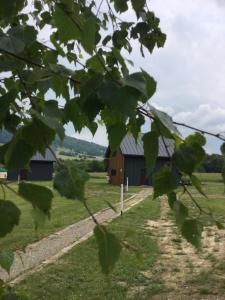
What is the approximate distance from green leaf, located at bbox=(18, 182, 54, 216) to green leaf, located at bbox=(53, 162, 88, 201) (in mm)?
33

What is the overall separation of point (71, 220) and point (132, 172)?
26786 millimetres

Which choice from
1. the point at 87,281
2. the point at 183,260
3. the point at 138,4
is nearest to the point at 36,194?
the point at 138,4

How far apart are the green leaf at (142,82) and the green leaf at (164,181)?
219mm

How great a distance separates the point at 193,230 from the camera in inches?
51.4

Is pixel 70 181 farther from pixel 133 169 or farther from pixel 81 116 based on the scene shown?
pixel 133 169

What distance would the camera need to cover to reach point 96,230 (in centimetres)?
95

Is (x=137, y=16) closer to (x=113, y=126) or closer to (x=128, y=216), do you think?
(x=113, y=126)

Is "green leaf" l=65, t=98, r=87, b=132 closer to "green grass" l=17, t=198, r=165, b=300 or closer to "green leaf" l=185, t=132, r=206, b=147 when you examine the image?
"green leaf" l=185, t=132, r=206, b=147

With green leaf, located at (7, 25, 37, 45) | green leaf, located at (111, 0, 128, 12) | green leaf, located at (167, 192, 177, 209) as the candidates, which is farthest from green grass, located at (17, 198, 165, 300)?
green leaf, located at (7, 25, 37, 45)

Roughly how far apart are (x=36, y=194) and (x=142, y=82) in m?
0.31

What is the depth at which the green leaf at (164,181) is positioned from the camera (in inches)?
46.6

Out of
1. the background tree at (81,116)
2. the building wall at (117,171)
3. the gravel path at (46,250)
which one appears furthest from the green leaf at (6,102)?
the building wall at (117,171)

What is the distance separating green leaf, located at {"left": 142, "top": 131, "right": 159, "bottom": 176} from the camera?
114 centimetres

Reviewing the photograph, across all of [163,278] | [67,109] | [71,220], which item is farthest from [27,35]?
[71,220]
